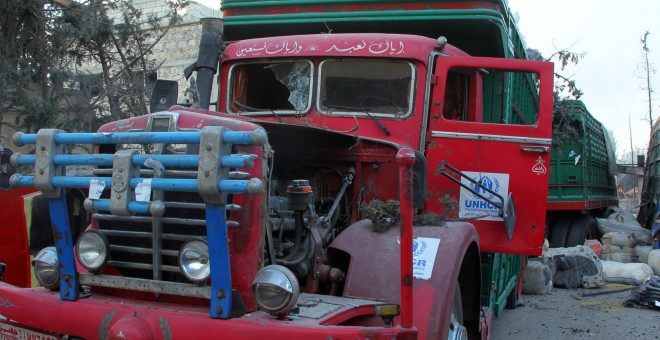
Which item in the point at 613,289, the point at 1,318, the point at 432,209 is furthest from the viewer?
the point at 613,289

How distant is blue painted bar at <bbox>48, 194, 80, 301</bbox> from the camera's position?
111 inches

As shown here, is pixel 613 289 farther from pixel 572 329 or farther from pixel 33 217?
pixel 33 217

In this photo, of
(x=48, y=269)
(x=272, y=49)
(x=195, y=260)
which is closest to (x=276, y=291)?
(x=195, y=260)

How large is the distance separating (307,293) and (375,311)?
19.6 inches

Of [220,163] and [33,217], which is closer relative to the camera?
[220,163]

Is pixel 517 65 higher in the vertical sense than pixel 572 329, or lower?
higher

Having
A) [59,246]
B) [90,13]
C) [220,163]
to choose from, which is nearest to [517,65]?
[220,163]

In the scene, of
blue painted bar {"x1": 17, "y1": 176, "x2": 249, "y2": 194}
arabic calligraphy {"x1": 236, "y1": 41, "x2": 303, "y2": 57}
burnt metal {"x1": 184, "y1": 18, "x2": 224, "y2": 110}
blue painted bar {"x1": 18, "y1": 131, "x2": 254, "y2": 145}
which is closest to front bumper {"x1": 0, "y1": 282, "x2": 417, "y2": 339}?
blue painted bar {"x1": 17, "y1": 176, "x2": 249, "y2": 194}

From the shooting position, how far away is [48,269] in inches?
118

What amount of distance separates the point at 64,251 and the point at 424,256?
171 centimetres

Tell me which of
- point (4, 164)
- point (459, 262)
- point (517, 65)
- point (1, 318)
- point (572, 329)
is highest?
point (517, 65)

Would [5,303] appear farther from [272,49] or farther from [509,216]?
[509,216]

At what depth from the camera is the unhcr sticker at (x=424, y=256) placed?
312cm

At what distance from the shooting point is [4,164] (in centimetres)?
339
